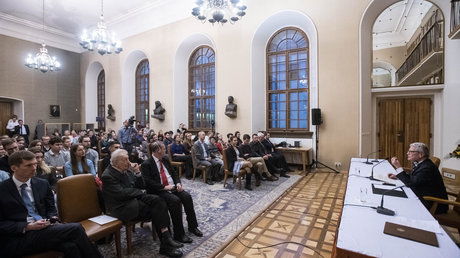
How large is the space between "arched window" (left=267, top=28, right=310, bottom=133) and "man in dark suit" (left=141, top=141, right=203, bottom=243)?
5.29 m

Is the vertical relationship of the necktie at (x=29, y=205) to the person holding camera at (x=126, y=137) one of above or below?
below

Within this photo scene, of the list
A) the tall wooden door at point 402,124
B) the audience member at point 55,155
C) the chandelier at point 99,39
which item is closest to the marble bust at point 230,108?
the chandelier at point 99,39

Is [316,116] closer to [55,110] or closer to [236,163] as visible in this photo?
[236,163]

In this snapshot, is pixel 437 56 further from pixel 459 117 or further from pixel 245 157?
pixel 245 157

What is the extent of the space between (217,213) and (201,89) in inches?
265

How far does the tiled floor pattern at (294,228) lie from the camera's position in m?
2.63

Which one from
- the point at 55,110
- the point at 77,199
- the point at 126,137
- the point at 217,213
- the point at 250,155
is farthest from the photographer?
the point at 55,110

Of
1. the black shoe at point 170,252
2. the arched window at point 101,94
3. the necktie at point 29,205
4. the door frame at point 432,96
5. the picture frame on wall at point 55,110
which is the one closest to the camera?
the necktie at point 29,205

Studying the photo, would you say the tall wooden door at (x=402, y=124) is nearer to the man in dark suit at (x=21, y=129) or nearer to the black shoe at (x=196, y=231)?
the black shoe at (x=196, y=231)

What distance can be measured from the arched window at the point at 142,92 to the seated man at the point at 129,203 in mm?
8787

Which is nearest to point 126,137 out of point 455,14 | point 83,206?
point 83,206

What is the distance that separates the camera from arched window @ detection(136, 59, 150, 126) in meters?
11.2

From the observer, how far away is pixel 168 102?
384 inches

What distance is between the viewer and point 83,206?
2.53m
